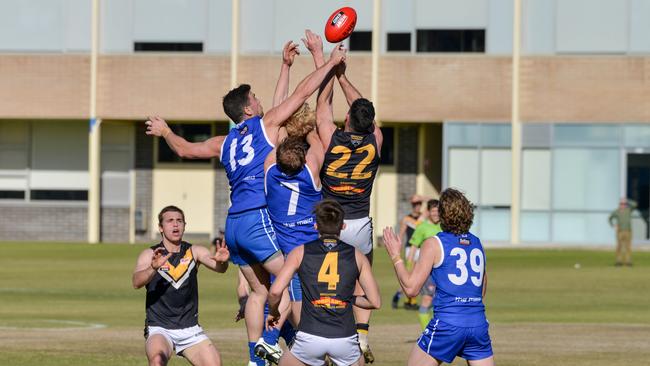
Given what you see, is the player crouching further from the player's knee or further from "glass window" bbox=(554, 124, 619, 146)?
"glass window" bbox=(554, 124, 619, 146)

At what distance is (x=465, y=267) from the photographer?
12.3 metres

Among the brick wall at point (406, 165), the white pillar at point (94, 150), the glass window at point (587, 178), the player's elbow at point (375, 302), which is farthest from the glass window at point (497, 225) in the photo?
the player's elbow at point (375, 302)

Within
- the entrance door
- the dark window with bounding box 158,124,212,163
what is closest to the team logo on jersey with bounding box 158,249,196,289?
the entrance door

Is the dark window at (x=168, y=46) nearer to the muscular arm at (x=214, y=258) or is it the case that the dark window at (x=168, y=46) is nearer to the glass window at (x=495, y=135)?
the glass window at (x=495, y=135)

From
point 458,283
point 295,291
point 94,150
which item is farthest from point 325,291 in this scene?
point 94,150

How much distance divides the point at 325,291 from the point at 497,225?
40.2m

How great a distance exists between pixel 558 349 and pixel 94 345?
261 inches

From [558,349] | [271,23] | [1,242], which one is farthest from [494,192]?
[558,349]

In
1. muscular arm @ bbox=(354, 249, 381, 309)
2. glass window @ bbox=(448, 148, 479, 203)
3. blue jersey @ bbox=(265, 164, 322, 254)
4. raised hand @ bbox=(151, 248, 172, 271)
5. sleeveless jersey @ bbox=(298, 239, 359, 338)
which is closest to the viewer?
sleeveless jersey @ bbox=(298, 239, 359, 338)

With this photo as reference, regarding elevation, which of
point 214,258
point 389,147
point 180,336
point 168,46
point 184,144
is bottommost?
point 180,336

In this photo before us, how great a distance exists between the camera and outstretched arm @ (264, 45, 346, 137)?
13477 millimetres

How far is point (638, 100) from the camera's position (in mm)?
49906

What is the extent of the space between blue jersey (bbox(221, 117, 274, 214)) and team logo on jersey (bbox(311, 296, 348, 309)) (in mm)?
2590

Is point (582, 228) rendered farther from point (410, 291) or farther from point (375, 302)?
point (375, 302)
